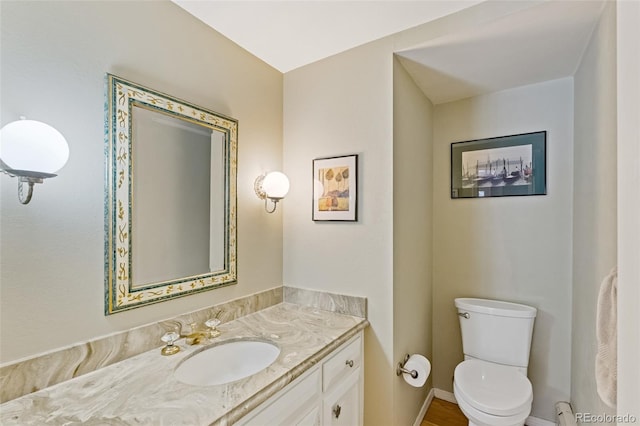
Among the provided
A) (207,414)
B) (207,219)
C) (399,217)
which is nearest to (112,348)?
(207,414)

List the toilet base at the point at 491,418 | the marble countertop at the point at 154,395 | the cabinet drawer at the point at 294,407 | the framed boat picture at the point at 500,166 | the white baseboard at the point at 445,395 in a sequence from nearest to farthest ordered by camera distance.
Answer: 1. the marble countertop at the point at 154,395
2. the cabinet drawer at the point at 294,407
3. the toilet base at the point at 491,418
4. the framed boat picture at the point at 500,166
5. the white baseboard at the point at 445,395

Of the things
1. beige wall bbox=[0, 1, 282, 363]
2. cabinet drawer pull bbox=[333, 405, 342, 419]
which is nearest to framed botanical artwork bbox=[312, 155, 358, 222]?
beige wall bbox=[0, 1, 282, 363]

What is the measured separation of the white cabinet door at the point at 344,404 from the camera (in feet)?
4.39

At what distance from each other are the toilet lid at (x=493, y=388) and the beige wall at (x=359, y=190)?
45 centimetres

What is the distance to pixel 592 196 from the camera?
4.80 ft

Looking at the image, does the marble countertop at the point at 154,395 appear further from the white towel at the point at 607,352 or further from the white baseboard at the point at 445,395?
the white baseboard at the point at 445,395

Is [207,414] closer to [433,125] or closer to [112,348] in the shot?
[112,348]

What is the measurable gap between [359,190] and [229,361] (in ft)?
3.69

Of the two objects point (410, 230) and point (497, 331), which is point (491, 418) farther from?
point (410, 230)

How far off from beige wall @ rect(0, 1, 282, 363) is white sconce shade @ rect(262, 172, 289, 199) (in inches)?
21.7

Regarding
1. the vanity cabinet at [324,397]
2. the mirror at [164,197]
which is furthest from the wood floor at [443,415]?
the mirror at [164,197]

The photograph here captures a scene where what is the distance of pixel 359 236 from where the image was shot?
174 centimetres

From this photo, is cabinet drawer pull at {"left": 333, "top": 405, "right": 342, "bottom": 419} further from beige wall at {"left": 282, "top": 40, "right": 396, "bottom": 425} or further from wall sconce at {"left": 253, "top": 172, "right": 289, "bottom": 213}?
wall sconce at {"left": 253, "top": 172, "right": 289, "bottom": 213}

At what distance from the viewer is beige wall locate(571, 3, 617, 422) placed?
3.91ft
